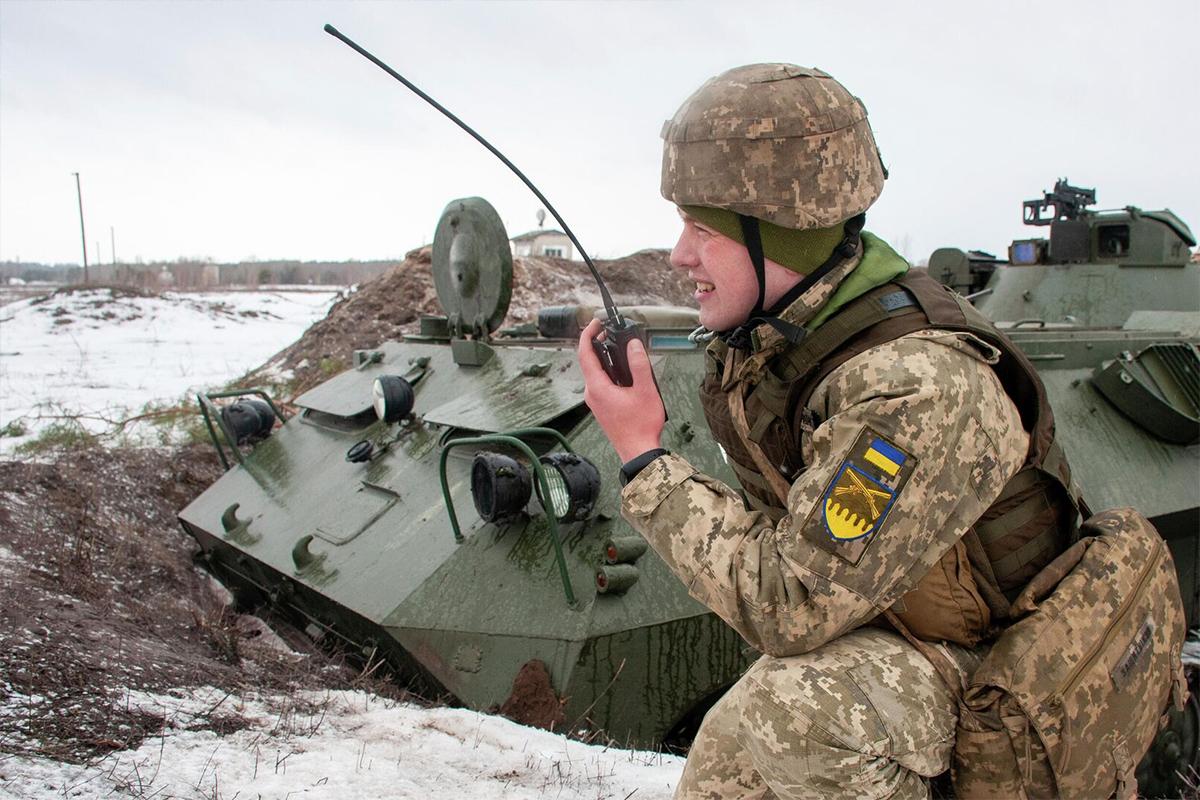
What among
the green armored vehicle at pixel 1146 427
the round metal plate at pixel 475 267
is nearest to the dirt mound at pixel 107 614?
the round metal plate at pixel 475 267

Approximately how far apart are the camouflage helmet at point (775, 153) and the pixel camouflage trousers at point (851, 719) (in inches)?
33.0

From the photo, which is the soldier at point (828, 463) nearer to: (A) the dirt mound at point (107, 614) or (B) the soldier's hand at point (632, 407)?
(B) the soldier's hand at point (632, 407)

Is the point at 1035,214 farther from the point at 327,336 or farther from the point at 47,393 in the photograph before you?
the point at 47,393

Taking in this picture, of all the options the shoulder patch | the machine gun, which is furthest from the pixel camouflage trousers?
the machine gun

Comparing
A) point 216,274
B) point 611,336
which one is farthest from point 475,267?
point 216,274

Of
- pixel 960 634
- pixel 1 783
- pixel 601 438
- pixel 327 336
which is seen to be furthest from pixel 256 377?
pixel 960 634

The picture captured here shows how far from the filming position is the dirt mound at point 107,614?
10.1 feet

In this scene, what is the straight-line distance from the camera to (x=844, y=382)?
1992 mm

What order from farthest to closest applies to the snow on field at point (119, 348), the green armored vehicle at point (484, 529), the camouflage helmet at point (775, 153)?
the snow on field at point (119, 348), the green armored vehicle at point (484, 529), the camouflage helmet at point (775, 153)

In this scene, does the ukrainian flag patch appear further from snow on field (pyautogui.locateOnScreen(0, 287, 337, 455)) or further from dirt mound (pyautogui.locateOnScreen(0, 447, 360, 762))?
A: snow on field (pyautogui.locateOnScreen(0, 287, 337, 455))

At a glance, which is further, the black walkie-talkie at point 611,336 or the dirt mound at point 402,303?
the dirt mound at point 402,303

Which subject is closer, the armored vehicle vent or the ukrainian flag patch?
the ukrainian flag patch

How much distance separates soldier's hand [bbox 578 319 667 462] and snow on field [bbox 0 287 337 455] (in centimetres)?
763

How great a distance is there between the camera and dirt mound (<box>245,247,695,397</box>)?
530 inches
